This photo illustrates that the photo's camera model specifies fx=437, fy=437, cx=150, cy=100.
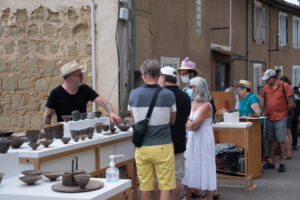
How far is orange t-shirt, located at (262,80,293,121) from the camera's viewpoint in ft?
26.2

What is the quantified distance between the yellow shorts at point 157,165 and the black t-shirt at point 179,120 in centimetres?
52

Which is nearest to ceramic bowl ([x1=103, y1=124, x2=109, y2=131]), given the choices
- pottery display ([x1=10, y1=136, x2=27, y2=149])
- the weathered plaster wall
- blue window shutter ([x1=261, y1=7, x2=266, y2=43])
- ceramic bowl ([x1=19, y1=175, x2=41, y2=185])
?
pottery display ([x1=10, y1=136, x2=27, y2=149])

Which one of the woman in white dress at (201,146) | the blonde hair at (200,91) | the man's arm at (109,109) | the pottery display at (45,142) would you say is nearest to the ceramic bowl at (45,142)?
the pottery display at (45,142)

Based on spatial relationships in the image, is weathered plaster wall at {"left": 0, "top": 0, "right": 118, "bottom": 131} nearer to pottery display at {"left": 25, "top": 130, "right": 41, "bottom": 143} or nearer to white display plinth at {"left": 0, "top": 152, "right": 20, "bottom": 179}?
pottery display at {"left": 25, "top": 130, "right": 41, "bottom": 143}

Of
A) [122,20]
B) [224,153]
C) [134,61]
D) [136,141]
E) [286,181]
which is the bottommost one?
[286,181]

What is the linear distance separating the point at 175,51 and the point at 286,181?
474cm

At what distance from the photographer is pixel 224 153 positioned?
22.6 ft

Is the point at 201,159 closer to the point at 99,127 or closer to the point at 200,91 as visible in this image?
the point at 200,91

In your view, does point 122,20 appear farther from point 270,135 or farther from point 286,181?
point 286,181

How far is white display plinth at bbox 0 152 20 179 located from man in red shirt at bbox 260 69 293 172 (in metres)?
5.59

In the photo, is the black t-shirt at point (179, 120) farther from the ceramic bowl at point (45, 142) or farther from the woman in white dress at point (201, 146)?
the ceramic bowl at point (45, 142)

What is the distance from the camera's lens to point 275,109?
8.00 m

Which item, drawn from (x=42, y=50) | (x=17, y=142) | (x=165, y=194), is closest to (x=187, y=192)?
(x=165, y=194)

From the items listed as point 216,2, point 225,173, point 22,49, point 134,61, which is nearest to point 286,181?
point 225,173
